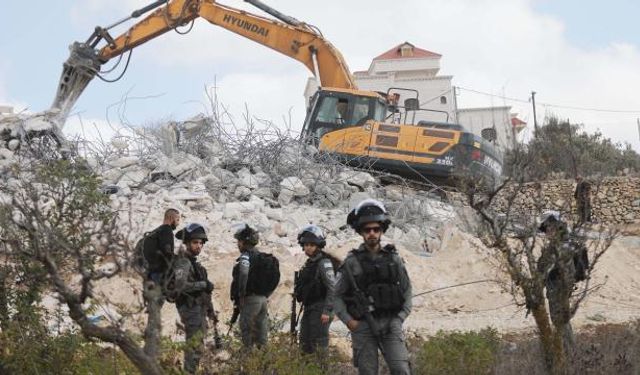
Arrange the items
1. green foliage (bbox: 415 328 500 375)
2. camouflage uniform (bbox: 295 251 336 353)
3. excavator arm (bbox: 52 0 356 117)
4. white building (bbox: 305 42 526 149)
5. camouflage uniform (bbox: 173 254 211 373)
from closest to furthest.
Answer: green foliage (bbox: 415 328 500 375), camouflage uniform (bbox: 173 254 211 373), camouflage uniform (bbox: 295 251 336 353), excavator arm (bbox: 52 0 356 117), white building (bbox: 305 42 526 149)

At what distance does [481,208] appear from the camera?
6.08 m

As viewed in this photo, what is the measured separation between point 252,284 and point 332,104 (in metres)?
11.1

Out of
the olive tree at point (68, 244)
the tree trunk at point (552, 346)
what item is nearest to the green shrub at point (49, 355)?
the olive tree at point (68, 244)

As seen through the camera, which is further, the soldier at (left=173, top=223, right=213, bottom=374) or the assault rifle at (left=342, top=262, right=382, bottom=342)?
the soldier at (left=173, top=223, right=213, bottom=374)

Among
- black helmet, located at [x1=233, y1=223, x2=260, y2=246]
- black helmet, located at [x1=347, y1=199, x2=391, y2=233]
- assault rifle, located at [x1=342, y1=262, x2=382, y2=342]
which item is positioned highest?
black helmet, located at [x1=233, y1=223, x2=260, y2=246]

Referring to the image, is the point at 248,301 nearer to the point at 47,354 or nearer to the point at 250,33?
the point at 47,354

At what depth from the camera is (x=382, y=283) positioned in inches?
221

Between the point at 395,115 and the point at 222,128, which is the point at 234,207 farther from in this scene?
the point at 395,115

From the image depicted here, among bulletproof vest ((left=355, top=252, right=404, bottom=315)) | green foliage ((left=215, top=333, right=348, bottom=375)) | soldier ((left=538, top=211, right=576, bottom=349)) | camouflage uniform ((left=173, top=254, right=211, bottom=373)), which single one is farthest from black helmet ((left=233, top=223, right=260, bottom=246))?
soldier ((left=538, top=211, right=576, bottom=349))

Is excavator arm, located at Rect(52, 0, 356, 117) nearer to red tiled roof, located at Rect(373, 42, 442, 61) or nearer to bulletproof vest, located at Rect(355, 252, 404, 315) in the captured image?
bulletproof vest, located at Rect(355, 252, 404, 315)

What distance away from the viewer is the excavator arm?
1897 centimetres

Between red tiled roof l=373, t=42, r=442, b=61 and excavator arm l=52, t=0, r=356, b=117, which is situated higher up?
red tiled roof l=373, t=42, r=442, b=61

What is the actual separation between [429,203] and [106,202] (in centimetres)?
1165

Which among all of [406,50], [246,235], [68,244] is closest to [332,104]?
[246,235]
